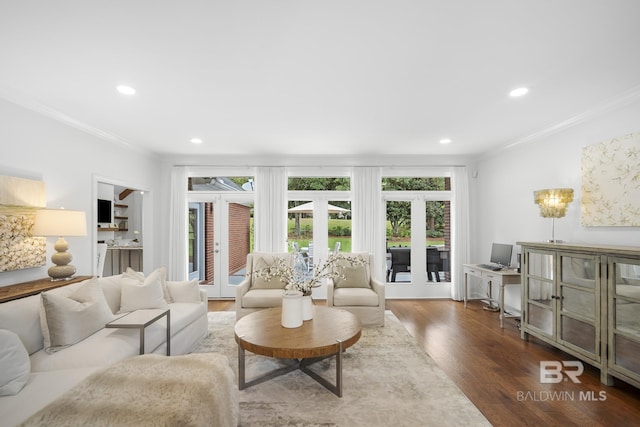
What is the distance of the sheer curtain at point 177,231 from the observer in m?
5.38

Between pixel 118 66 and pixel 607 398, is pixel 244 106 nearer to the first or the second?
pixel 118 66

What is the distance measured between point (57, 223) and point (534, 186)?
5.72 metres

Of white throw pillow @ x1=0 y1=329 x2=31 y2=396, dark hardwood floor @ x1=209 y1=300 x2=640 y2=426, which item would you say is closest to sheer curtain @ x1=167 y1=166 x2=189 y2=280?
white throw pillow @ x1=0 y1=329 x2=31 y2=396

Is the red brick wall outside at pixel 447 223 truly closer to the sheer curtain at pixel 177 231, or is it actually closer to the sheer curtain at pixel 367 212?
the sheer curtain at pixel 367 212

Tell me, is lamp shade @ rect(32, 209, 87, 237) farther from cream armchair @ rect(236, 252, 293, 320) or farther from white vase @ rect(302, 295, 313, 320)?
white vase @ rect(302, 295, 313, 320)

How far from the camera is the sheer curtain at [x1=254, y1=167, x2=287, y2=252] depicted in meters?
5.37

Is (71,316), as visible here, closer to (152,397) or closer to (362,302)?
(152,397)

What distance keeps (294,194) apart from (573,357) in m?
4.39

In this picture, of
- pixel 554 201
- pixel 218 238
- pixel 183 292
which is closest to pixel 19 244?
pixel 183 292

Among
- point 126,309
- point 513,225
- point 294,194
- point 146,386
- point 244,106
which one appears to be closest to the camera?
point 146,386

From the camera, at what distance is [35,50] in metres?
2.15

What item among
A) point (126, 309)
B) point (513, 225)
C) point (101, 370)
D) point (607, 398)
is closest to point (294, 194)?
point (126, 309)

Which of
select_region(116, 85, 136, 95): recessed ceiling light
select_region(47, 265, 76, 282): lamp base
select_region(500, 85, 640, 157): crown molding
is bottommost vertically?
select_region(47, 265, 76, 282): lamp base

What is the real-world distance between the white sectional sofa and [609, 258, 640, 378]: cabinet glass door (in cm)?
395
